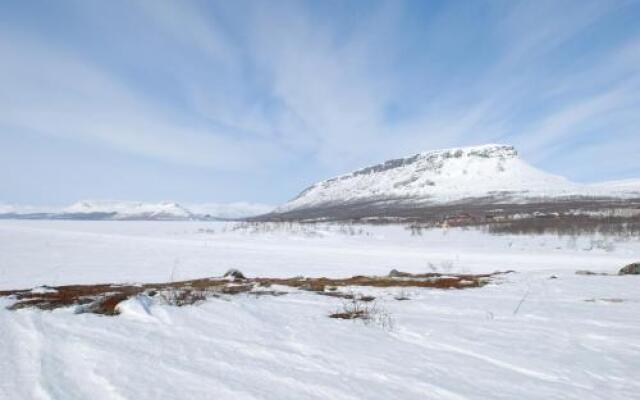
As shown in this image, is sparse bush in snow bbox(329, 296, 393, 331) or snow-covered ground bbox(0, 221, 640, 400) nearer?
snow-covered ground bbox(0, 221, 640, 400)

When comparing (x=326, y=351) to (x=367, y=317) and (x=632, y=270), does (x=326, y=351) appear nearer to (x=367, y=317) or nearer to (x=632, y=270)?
(x=367, y=317)

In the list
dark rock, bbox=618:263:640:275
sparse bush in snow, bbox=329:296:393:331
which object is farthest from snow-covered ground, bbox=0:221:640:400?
dark rock, bbox=618:263:640:275

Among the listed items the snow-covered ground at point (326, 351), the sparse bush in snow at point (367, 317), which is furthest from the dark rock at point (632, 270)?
the sparse bush in snow at point (367, 317)

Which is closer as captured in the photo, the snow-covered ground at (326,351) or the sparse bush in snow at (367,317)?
the snow-covered ground at (326,351)

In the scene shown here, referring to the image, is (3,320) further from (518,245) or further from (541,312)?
(518,245)

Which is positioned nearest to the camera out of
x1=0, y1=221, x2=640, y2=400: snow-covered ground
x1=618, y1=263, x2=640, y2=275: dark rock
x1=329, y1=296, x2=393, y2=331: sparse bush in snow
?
x1=0, y1=221, x2=640, y2=400: snow-covered ground

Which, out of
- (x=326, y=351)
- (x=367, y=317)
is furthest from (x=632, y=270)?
(x=326, y=351)

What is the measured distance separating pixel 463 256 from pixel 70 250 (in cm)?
3173

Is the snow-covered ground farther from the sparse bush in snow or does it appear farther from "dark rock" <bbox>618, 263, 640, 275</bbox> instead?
"dark rock" <bbox>618, 263, 640, 275</bbox>

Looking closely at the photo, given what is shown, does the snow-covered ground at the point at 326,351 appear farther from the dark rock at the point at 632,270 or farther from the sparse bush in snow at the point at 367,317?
the dark rock at the point at 632,270

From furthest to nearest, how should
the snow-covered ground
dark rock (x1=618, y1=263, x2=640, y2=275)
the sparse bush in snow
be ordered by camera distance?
dark rock (x1=618, y1=263, x2=640, y2=275), the sparse bush in snow, the snow-covered ground

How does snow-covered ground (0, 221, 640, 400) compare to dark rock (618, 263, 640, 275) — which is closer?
snow-covered ground (0, 221, 640, 400)

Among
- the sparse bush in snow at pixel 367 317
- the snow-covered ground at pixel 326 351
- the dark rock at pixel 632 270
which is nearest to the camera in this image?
the snow-covered ground at pixel 326 351

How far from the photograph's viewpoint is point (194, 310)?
5.75 metres
